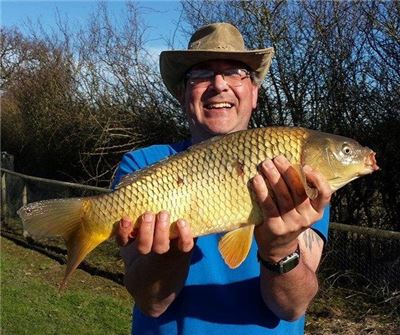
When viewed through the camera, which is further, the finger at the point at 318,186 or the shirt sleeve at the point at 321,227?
the shirt sleeve at the point at 321,227

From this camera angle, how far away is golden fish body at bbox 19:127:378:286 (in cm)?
211

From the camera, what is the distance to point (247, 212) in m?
2.12

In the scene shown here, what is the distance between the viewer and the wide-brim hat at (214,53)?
260cm

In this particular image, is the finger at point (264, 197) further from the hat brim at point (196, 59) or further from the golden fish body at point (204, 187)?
the hat brim at point (196, 59)

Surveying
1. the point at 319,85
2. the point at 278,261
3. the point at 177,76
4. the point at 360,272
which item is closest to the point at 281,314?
the point at 278,261

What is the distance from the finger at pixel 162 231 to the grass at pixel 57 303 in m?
3.78

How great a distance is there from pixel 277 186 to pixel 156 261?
558 millimetres

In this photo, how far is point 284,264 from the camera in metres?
2.12

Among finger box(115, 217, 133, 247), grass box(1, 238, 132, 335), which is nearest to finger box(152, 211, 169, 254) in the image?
finger box(115, 217, 133, 247)

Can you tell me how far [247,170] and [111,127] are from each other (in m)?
9.45

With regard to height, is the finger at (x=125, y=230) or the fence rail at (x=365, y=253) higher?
the finger at (x=125, y=230)

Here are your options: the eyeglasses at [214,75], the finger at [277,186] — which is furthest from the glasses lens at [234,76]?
the finger at [277,186]

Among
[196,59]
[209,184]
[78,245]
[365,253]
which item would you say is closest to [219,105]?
[196,59]

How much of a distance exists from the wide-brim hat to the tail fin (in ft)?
2.78
